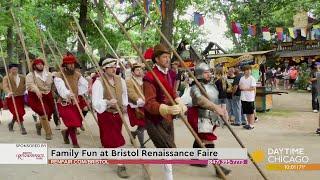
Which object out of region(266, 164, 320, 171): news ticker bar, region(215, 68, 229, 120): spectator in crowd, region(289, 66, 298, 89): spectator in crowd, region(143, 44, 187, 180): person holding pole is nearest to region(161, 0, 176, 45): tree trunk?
region(215, 68, 229, 120): spectator in crowd

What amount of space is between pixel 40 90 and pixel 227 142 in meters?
4.17

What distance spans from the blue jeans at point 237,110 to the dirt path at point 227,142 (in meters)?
0.49

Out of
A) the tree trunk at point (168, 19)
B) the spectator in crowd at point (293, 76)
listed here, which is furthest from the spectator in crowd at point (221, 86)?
the spectator in crowd at point (293, 76)

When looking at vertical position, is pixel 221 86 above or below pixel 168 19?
below

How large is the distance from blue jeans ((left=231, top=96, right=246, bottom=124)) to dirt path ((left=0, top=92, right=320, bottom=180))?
0.49 metres

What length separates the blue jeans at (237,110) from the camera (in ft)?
39.2

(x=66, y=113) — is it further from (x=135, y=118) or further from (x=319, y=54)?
(x=319, y=54)

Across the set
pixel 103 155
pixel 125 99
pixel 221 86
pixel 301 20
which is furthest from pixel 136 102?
pixel 301 20

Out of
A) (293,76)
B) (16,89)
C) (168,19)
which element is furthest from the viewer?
(293,76)

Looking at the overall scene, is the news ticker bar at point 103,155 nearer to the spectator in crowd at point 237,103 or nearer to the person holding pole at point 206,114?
the person holding pole at point 206,114

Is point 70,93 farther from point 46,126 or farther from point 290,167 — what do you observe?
point 290,167

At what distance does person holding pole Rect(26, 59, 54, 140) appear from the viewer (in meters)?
9.56

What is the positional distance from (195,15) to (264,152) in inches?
569

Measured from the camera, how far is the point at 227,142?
30.5 feet
